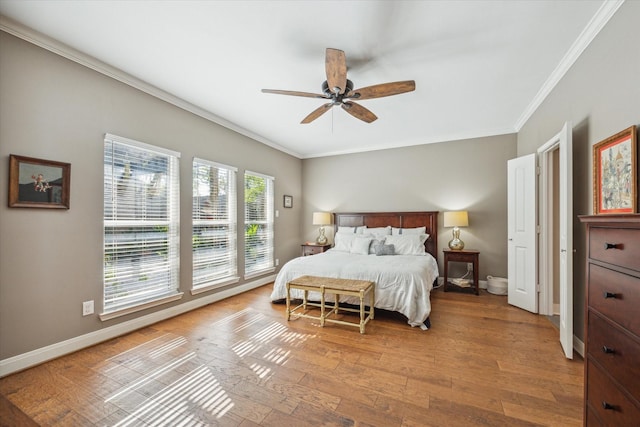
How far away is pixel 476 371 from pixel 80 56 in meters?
4.41

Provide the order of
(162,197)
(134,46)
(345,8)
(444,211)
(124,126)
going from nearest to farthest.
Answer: (345,8), (134,46), (124,126), (162,197), (444,211)

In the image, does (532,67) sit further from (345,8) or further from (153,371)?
(153,371)

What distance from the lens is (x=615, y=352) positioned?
3.50ft

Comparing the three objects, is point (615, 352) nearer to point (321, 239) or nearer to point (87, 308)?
point (87, 308)

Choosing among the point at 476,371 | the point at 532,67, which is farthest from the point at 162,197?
the point at 532,67

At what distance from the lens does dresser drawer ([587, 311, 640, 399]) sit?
3.16 feet

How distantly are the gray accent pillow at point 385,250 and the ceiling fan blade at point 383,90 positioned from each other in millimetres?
2533

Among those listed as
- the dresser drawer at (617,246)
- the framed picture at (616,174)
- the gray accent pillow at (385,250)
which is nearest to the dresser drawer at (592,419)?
the dresser drawer at (617,246)

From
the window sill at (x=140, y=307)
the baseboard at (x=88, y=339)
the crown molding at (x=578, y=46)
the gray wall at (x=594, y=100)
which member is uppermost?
the crown molding at (x=578, y=46)

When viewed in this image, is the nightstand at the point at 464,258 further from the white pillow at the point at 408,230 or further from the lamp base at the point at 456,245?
the white pillow at the point at 408,230

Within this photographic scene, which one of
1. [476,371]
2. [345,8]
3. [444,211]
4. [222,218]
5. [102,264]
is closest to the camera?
[345,8]

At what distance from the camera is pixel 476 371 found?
2.12m

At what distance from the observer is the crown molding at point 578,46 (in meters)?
1.89

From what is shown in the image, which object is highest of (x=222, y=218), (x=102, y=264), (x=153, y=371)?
(x=222, y=218)
